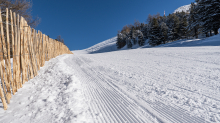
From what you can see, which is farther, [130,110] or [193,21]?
[193,21]

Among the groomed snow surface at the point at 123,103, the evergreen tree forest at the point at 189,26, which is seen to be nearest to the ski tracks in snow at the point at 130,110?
the groomed snow surface at the point at 123,103

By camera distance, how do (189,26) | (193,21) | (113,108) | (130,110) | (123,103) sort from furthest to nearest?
(193,21)
(189,26)
(123,103)
(113,108)
(130,110)

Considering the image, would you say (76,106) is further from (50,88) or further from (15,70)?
(15,70)

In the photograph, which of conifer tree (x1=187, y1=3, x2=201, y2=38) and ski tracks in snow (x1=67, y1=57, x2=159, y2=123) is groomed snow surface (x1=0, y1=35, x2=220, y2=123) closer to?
ski tracks in snow (x1=67, y1=57, x2=159, y2=123)

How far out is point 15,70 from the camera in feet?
9.09

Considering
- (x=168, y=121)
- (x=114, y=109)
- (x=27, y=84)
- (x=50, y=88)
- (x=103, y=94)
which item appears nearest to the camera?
(x=168, y=121)

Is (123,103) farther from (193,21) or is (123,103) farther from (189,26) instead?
(193,21)

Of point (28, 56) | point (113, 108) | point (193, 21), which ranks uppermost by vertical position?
point (193, 21)

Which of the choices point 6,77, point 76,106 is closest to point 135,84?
point 76,106

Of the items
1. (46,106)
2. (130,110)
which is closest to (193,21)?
(130,110)

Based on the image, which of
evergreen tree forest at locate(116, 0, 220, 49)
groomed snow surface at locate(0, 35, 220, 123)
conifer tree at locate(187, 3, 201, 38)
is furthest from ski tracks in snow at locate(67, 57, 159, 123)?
conifer tree at locate(187, 3, 201, 38)

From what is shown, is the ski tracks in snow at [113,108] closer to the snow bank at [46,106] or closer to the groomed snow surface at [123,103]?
the groomed snow surface at [123,103]

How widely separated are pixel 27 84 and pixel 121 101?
3179 millimetres

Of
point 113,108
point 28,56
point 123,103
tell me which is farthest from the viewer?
point 28,56
